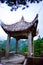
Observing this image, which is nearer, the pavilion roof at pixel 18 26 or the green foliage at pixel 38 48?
the pavilion roof at pixel 18 26

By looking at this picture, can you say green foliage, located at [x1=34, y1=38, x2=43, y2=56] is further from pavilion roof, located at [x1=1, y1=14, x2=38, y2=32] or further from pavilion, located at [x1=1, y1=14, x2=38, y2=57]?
pavilion roof, located at [x1=1, y1=14, x2=38, y2=32]

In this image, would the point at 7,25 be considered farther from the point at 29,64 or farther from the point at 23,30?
the point at 29,64

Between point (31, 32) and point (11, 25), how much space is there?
4.27ft

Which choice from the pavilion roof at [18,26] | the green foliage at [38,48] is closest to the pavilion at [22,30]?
the pavilion roof at [18,26]

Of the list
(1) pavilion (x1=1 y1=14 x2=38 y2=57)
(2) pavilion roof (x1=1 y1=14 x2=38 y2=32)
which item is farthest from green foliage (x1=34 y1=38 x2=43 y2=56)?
(2) pavilion roof (x1=1 y1=14 x2=38 y2=32)

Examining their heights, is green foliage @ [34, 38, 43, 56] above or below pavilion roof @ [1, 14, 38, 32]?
below

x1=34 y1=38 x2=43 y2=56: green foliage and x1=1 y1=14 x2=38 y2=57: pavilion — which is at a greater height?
x1=1 y1=14 x2=38 y2=57: pavilion

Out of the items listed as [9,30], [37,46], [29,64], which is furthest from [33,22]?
[29,64]

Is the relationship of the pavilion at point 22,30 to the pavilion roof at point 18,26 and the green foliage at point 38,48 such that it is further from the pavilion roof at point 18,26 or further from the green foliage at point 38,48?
the green foliage at point 38,48

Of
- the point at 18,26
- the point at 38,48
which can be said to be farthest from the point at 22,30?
the point at 38,48

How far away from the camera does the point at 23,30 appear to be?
994 centimetres

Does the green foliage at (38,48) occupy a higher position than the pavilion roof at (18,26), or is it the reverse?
the pavilion roof at (18,26)

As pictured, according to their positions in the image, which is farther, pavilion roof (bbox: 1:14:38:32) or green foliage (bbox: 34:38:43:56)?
green foliage (bbox: 34:38:43:56)

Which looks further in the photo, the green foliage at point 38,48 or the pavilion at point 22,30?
the green foliage at point 38,48
